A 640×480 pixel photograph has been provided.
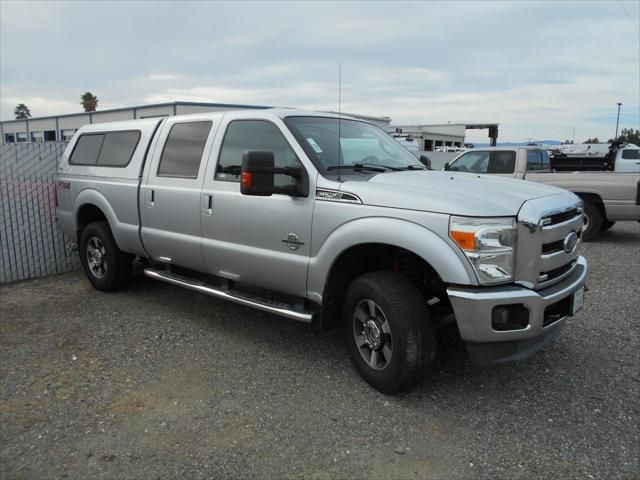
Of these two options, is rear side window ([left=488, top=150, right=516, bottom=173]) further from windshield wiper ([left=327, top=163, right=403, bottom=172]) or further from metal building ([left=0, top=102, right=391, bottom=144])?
metal building ([left=0, top=102, right=391, bottom=144])

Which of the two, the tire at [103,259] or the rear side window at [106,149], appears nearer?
the rear side window at [106,149]

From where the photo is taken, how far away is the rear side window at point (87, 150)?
19.4 feet

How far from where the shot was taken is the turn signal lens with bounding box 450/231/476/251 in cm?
294

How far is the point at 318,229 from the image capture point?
143 inches

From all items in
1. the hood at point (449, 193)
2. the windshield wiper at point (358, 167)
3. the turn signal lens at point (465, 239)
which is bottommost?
the turn signal lens at point (465, 239)

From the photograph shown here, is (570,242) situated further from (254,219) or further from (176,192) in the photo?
(176,192)

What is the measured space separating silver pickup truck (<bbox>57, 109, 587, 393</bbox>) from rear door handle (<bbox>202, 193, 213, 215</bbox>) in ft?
0.07

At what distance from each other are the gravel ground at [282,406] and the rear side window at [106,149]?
176 centimetres

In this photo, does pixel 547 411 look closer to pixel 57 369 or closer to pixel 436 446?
pixel 436 446

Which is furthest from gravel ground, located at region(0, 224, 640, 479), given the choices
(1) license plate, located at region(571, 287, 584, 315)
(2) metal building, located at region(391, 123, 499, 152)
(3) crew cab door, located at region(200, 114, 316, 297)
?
(2) metal building, located at region(391, 123, 499, 152)

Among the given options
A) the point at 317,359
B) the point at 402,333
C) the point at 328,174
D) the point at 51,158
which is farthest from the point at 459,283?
the point at 51,158

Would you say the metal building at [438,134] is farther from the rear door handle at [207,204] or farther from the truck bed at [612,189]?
the rear door handle at [207,204]

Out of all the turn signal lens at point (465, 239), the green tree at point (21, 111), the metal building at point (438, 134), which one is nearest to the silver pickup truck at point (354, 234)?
the turn signal lens at point (465, 239)

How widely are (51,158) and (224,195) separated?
393 centimetres
